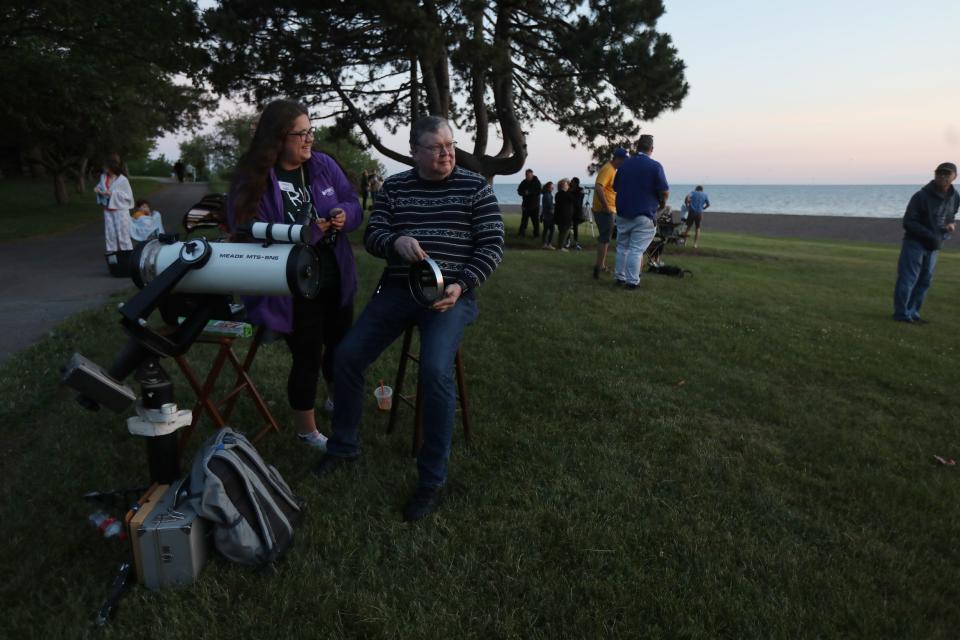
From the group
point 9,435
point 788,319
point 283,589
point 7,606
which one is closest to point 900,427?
point 788,319

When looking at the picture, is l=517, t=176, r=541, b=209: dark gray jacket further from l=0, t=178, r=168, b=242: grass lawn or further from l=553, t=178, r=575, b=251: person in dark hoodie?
l=0, t=178, r=168, b=242: grass lawn

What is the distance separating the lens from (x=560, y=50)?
11094 millimetres

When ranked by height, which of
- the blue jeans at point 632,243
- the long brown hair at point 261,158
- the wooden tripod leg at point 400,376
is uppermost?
the long brown hair at point 261,158

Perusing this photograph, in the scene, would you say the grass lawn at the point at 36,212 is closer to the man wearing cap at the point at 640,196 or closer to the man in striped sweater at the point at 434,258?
the man wearing cap at the point at 640,196

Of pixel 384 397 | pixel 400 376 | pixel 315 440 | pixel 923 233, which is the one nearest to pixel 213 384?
pixel 315 440

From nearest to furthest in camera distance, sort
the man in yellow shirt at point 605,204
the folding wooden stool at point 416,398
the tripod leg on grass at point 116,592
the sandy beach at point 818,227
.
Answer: the tripod leg on grass at point 116,592 → the folding wooden stool at point 416,398 → the man in yellow shirt at point 605,204 → the sandy beach at point 818,227

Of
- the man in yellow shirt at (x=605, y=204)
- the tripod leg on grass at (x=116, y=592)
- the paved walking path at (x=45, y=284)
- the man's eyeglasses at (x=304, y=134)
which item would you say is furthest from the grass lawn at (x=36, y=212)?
the tripod leg on grass at (x=116, y=592)

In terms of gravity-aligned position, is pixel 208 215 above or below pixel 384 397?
above

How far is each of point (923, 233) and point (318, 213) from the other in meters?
6.89

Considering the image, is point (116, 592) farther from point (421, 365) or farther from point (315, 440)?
point (421, 365)

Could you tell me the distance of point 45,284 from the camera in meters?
7.82

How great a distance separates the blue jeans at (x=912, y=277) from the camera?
21.6ft

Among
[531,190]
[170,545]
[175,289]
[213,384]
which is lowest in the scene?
[170,545]

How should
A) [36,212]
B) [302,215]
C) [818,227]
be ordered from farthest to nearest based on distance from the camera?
[818,227]
[36,212]
[302,215]
